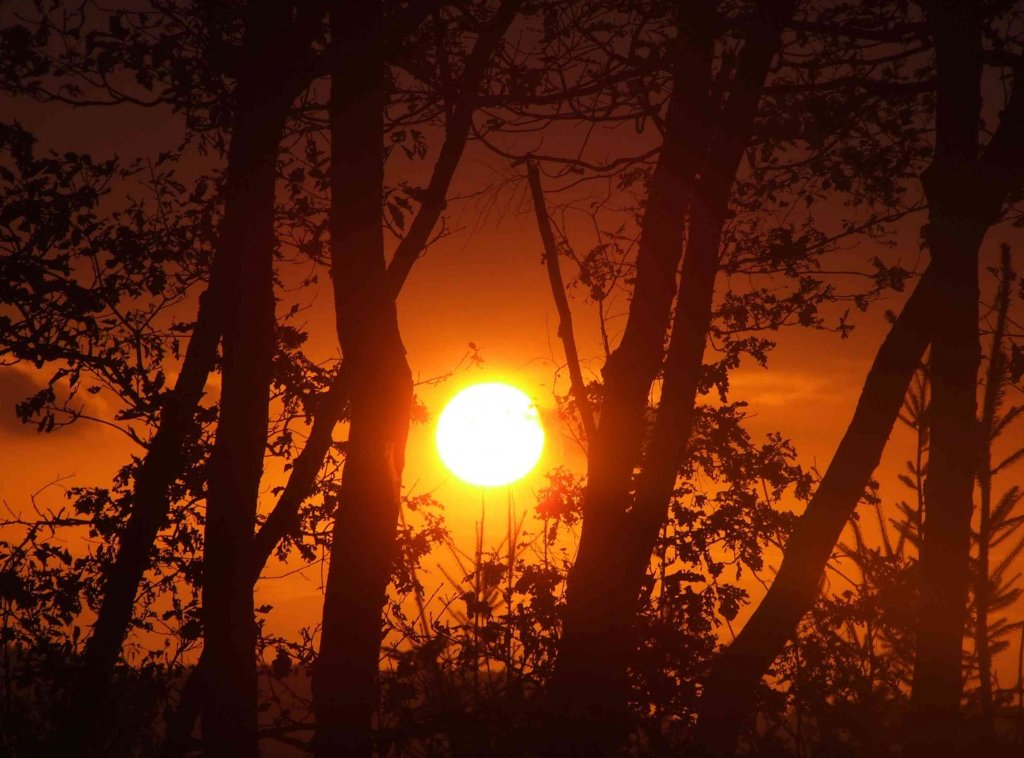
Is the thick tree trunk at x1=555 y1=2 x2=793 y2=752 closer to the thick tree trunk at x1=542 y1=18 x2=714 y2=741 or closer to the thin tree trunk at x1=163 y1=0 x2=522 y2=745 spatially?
the thick tree trunk at x1=542 y1=18 x2=714 y2=741

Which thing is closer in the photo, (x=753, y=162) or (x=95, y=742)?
(x=95, y=742)

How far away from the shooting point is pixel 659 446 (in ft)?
27.8

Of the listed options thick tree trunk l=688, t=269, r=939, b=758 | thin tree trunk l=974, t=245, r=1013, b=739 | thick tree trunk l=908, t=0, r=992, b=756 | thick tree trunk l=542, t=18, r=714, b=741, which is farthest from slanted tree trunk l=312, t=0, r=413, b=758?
thin tree trunk l=974, t=245, r=1013, b=739

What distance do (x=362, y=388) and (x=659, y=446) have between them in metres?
2.48

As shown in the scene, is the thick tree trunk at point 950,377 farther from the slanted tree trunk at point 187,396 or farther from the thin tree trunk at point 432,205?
the slanted tree trunk at point 187,396

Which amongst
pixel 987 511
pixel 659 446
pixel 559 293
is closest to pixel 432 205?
pixel 559 293

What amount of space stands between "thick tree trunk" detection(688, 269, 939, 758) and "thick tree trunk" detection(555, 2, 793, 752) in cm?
77

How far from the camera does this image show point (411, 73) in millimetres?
11008

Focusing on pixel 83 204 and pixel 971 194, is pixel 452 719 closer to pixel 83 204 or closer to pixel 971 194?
pixel 971 194

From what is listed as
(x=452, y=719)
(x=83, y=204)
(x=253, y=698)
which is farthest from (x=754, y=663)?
(x=83, y=204)

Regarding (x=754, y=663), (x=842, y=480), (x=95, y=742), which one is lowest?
(x=95, y=742)

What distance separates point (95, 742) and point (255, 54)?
687cm

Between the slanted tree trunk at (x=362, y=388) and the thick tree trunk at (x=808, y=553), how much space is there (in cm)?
263

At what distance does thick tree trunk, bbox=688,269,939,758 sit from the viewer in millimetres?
7648
